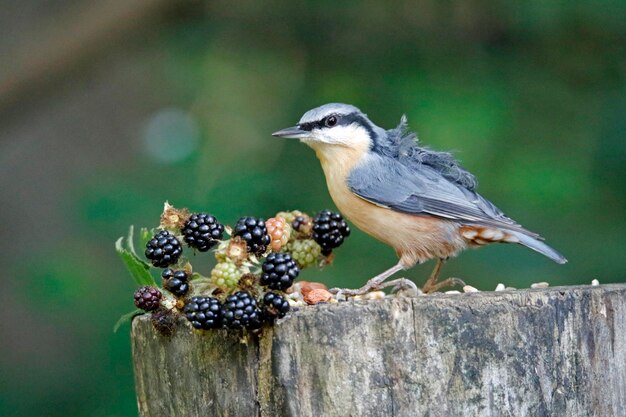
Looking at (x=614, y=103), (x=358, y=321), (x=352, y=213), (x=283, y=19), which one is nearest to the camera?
(x=358, y=321)

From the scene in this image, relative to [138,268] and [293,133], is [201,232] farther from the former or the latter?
[293,133]

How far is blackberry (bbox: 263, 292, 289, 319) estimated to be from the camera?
2.85 meters

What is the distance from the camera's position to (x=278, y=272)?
2.98 meters

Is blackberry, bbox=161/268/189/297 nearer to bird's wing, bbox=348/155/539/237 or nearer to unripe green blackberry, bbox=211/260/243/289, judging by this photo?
unripe green blackberry, bbox=211/260/243/289

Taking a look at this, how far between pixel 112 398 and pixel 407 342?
145 inches

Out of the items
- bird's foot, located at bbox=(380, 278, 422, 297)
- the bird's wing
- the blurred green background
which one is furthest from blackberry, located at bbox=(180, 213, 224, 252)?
the blurred green background

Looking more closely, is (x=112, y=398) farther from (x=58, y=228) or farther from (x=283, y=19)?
(x=283, y=19)

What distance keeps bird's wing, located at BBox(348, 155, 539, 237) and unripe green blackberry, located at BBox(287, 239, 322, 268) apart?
585 millimetres

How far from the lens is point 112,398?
6086 mm

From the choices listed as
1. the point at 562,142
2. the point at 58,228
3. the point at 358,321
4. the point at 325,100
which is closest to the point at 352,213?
the point at 358,321

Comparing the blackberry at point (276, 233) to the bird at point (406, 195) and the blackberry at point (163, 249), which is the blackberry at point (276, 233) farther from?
the bird at point (406, 195)

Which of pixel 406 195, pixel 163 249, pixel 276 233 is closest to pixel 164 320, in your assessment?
pixel 163 249

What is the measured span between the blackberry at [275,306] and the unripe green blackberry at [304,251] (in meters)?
0.86

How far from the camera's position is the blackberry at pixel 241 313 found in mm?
2840
